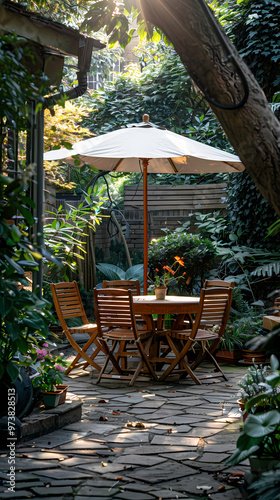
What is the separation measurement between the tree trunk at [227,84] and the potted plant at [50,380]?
2.49m

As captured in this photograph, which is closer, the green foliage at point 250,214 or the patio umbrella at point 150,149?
the patio umbrella at point 150,149

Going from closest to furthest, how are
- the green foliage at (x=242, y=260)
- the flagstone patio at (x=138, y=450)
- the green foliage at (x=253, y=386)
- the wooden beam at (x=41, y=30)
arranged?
the flagstone patio at (x=138, y=450)
the green foliage at (x=253, y=386)
the wooden beam at (x=41, y=30)
the green foliage at (x=242, y=260)

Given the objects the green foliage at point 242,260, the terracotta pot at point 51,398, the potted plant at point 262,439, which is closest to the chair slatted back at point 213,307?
the green foliage at point 242,260

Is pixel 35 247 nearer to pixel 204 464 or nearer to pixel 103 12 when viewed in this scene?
pixel 204 464

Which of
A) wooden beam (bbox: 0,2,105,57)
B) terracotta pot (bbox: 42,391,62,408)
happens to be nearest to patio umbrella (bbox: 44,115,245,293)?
Result: wooden beam (bbox: 0,2,105,57)

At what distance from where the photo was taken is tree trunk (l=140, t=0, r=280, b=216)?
2592 mm

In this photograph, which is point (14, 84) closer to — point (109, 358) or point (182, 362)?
point (109, 358)

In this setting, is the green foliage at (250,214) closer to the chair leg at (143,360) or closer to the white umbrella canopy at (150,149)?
the white umbrella canopy at (150,149)

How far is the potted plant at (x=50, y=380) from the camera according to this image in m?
4.51

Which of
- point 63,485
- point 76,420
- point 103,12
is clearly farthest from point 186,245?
point 63,485

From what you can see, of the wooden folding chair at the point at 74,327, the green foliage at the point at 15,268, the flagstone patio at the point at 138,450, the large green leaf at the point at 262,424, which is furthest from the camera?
the wooden folding chair at the point at 74,327

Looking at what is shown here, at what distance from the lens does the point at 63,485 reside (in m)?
3.20

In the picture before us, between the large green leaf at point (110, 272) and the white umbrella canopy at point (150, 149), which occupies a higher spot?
the white umbrella canopy at point (150, 149)

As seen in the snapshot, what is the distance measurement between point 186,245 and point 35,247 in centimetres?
608
